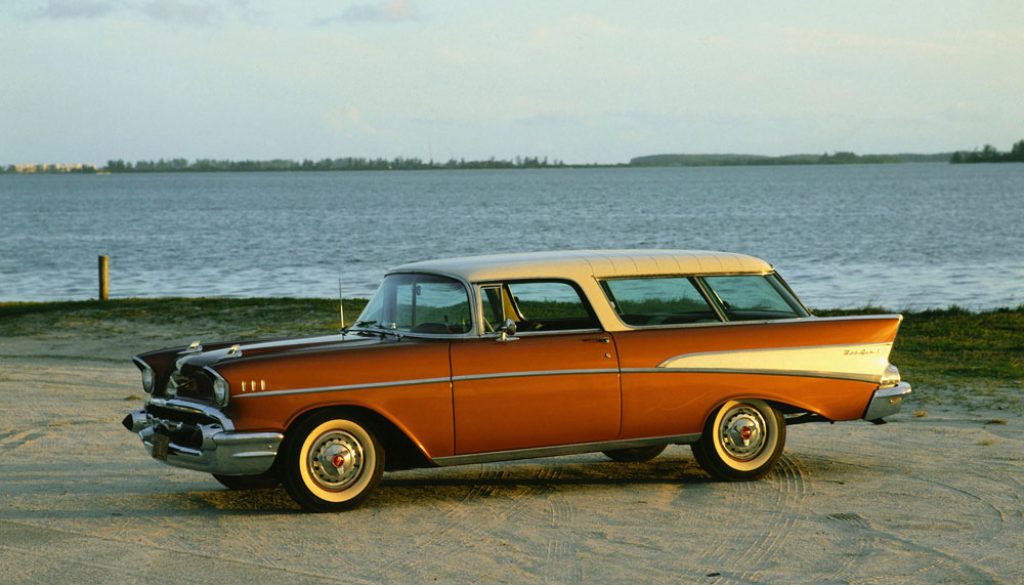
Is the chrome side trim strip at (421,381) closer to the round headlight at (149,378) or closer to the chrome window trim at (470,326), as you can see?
the chrome window trim at (470,326)

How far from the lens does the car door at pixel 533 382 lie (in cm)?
836

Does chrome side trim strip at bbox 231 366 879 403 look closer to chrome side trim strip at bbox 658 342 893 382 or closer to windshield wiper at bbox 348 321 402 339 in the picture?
chrome side trim strip at bbox 658 342 893 382

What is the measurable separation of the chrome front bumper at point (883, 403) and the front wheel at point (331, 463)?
11.6 ft

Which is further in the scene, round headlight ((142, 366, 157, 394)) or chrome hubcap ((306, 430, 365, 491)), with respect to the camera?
round headlight ((142, 366, 157, 394))

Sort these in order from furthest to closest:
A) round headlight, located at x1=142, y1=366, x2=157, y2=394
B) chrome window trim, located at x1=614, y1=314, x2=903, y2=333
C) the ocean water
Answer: the ocean water → chrome window trim, located at x1=614, y1=314, x2=903, y2=333 → round headlight, located at x1=142, y1=366, x2=157, y2=394

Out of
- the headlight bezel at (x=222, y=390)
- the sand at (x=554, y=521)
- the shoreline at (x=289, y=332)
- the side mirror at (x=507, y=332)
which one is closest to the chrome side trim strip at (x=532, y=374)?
the side mirror at (x=507, y=332)

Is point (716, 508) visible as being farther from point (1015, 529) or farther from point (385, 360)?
point (385, 360)

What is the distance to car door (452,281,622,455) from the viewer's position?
836 centimetres

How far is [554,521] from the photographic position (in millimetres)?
7887

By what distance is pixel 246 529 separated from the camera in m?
7.78

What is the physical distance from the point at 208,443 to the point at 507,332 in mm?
1983

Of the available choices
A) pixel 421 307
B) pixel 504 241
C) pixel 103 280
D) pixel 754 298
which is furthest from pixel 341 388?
pixel 504 241

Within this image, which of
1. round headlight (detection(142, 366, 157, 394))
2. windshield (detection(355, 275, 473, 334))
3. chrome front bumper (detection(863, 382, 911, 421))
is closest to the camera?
windshield (detection(355, 275, 473, 334))

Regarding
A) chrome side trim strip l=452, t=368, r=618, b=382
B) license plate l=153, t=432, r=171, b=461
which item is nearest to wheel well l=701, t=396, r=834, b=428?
chrome side trim strip l=452, t=368, r=618, b=382
